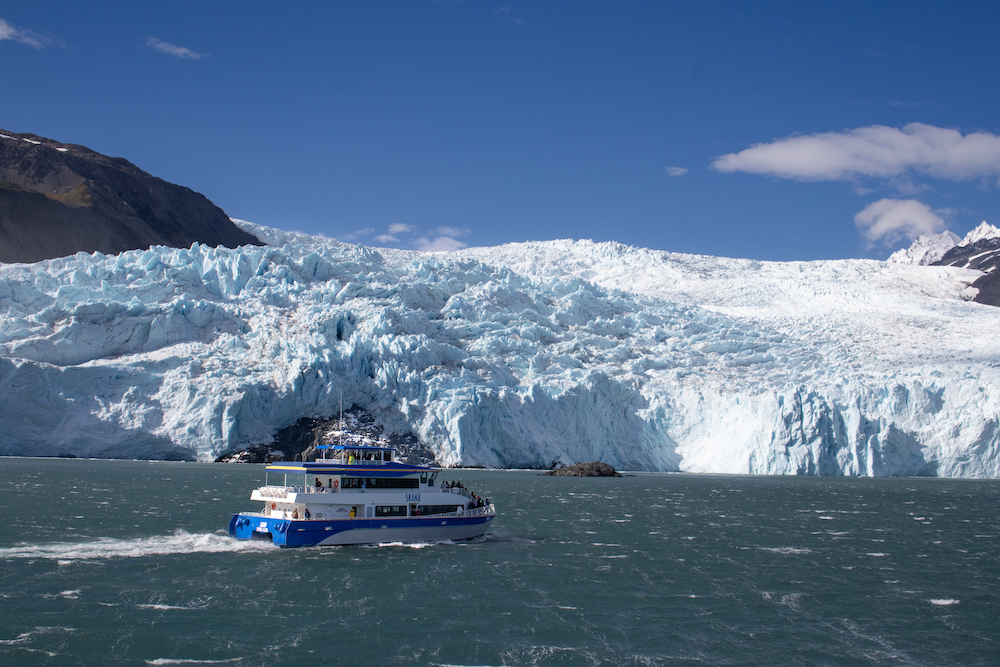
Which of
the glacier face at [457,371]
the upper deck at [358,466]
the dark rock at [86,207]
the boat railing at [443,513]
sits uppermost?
the dark rock at [86,207]

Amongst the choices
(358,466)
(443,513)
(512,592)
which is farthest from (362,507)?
(512,592)

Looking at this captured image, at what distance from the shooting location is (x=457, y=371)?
62406mm

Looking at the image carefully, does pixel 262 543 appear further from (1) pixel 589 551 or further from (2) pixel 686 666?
(2) pixel 686 666

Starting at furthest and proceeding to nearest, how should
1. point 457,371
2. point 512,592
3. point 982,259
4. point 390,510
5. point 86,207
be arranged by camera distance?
point 982,259, point 86,207, point 457,371, point 390,510, point 512,592

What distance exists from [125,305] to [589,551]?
48.4m

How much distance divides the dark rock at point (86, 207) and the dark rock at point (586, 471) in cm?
8250

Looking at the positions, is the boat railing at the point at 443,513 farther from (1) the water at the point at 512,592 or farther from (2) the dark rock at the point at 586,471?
(2) the dark rock at the point at 586,471

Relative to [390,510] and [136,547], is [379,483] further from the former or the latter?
[136,547]

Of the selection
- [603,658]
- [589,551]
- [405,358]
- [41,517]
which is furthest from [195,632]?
[405,358]

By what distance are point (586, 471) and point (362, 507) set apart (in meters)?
35.9

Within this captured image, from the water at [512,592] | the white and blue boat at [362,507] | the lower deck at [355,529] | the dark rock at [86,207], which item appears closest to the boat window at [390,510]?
the white and blue boat at [362,507]

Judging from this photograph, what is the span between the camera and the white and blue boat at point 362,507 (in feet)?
81.6

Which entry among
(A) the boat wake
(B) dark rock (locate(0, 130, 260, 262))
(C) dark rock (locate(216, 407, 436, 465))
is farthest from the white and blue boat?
(B) dark rock (locate(0, 130, 260, 262))

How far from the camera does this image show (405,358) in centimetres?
6078
